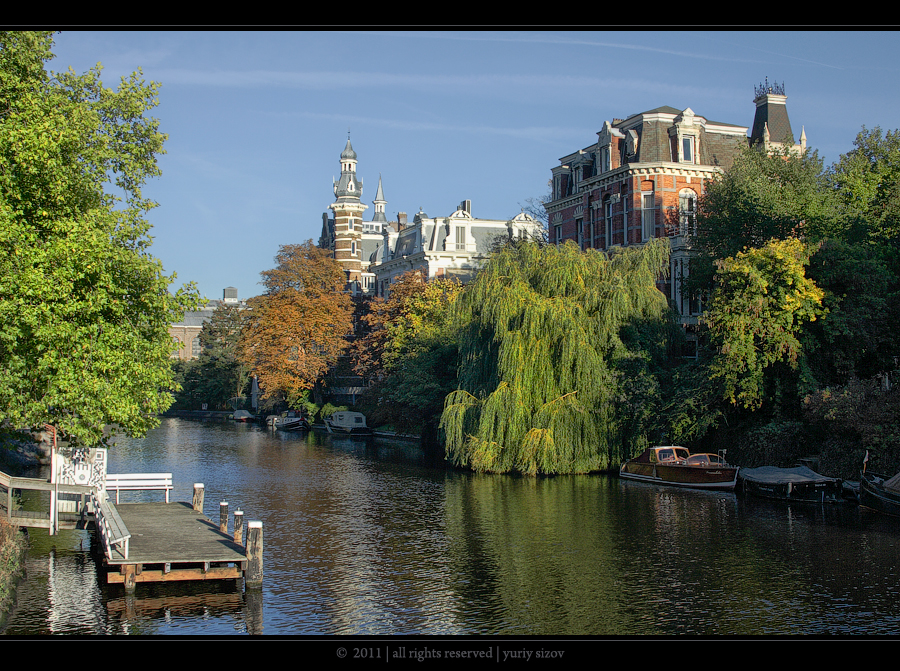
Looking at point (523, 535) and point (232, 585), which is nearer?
point (232, 585)

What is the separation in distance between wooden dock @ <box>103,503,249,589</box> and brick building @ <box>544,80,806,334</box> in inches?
1202

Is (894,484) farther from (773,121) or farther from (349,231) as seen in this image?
(349,231)

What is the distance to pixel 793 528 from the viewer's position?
2366 cm

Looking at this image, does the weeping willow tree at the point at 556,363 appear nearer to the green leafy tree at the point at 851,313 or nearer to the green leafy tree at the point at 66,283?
the green leafy tree at the point at 851,313

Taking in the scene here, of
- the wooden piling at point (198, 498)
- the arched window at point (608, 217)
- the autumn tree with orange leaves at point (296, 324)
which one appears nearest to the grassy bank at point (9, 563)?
the wooden piling at point (198, 498)

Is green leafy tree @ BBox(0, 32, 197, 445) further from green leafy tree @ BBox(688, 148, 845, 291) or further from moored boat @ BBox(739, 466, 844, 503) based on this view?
green leafy tree @ BBox(688, 148, 845, 291)

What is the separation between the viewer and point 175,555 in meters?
16.6

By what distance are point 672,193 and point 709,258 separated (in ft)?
30.6

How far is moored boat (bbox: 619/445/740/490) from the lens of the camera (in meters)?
30.6

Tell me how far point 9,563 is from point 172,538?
325 centimetres

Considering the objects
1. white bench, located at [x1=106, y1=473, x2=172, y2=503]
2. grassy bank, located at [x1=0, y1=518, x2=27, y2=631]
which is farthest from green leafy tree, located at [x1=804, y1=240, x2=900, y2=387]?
grassy bank, located at [x1=0, y1=518, x2=27, y2=631]
